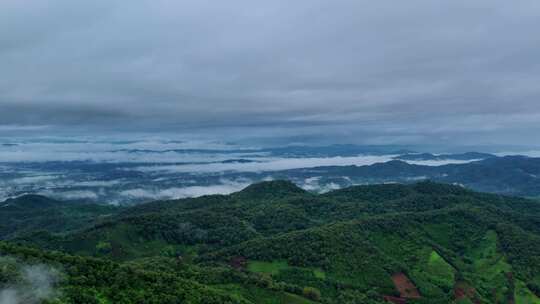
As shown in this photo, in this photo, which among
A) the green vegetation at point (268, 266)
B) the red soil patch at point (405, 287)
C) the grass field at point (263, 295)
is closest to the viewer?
the grass field at point (263, 295)

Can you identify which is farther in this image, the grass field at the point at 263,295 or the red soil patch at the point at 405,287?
the red soil patch at the point at 405,287

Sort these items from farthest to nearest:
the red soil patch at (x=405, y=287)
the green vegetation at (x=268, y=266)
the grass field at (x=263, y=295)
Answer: the green vegetation at (x=268, y=266), the red soil patch at (x=405, y=287), the grass field at (x=263, y=295)

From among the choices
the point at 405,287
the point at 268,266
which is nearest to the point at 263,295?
the point at 268,266

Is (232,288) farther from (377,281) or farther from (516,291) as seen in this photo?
(516,291)

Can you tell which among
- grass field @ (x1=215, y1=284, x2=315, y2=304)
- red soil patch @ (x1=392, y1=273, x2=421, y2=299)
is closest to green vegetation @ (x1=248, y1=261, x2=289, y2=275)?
grass field @ (x1=215, y1=284, x2=315, y2=304)

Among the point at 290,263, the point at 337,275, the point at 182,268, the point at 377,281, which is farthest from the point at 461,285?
the point at 182,268

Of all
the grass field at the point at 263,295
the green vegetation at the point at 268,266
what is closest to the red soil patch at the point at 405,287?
the green vegetation at the point at 268,266

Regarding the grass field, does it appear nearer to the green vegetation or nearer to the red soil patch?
the green vegetation

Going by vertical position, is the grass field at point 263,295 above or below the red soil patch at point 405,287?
above

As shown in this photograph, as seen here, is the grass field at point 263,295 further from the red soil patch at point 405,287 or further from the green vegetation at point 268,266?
the red soil patch at point 405,287
